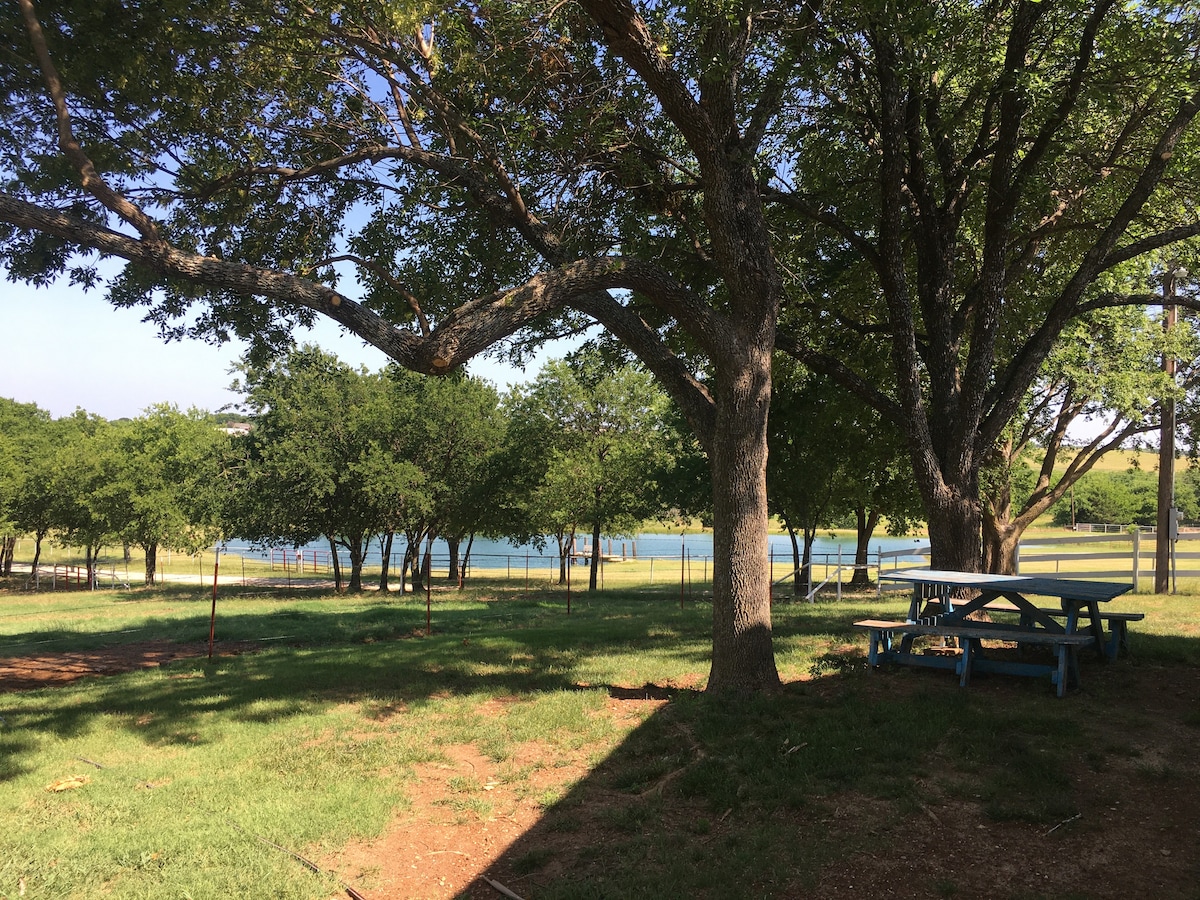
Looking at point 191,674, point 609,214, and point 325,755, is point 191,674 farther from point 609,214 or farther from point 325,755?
point 609,214

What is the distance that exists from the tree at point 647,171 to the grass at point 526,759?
4.73 feet

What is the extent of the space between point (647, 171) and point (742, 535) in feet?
14.5

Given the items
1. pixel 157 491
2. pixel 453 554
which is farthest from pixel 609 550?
pixel 157 491

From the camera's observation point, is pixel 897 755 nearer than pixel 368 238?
Yes

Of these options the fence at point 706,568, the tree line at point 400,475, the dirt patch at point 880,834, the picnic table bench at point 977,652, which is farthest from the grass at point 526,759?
the tree line at point 400,475

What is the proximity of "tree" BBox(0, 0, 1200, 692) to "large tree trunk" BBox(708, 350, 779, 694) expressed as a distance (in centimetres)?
3

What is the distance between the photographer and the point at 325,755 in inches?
245

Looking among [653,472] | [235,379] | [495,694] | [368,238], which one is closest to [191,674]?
[495,694]

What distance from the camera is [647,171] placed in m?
8.94

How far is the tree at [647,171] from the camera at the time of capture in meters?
7.39

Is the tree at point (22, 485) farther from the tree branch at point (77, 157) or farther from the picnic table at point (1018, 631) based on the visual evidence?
the picnic table at point (1018, 631)

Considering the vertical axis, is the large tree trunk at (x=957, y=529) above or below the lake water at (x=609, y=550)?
above

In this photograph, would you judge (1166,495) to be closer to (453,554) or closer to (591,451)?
(591,451)

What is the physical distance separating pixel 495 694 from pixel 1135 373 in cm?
1568
